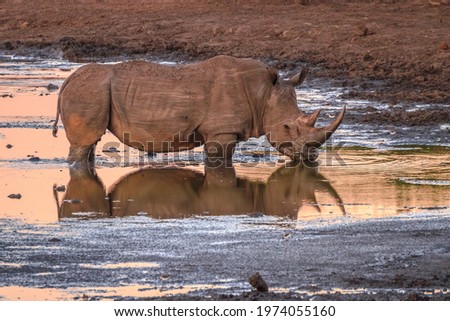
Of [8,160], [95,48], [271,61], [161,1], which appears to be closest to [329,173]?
[8,160]

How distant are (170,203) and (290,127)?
262 centimetres

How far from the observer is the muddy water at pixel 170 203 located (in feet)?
29.0

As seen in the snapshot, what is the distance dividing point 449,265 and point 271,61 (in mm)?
14877

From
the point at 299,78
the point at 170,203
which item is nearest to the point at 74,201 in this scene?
the point at 170,203

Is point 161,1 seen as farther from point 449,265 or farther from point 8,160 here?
point 449,265

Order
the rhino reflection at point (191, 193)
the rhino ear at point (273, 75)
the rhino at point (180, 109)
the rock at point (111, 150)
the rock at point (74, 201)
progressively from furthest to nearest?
the rock at point (111, 150)
the rhino ear at point (273, 75)
the rhino at point (180, 109)
the rock at point (74, 201)
the rhino reflection at point (191, 193)

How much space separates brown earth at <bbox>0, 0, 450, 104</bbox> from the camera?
21.0 metres

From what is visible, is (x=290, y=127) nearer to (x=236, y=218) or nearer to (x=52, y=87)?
(x=236, y=218)

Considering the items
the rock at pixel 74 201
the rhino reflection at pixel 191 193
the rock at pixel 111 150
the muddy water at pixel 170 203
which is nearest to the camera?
the muddy water at pixel 170 203

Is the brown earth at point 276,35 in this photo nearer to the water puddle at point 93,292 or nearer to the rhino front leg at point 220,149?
the rhino front leg at point 220,149

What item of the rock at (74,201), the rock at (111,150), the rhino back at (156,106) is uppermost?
the rhino back at (156,106)

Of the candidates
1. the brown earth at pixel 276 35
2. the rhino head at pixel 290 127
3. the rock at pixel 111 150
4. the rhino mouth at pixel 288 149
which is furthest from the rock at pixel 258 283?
the brown earth at pixel 276 35

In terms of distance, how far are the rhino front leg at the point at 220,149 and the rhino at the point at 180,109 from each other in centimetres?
1

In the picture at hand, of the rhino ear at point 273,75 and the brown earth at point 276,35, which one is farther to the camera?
the brown earth at point 276,35
